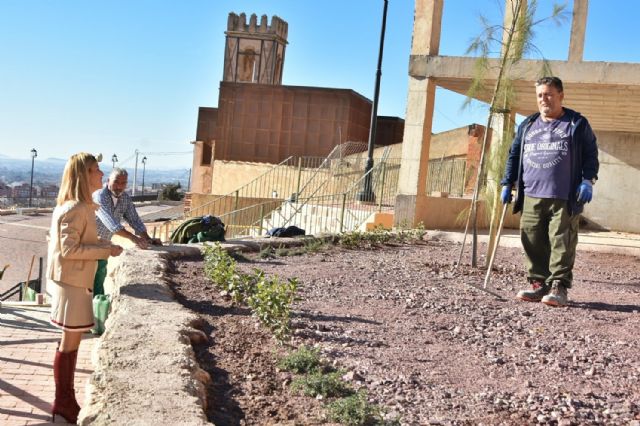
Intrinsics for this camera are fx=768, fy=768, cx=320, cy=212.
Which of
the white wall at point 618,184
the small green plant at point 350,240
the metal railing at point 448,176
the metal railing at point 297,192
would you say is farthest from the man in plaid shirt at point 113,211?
the metal railing at point 448,176

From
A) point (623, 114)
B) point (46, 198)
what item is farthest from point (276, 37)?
point (623, 114)

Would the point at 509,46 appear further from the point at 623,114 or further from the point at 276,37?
the point at 276,37

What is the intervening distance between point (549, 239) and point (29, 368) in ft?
14.2

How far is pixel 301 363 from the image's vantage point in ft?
13.4

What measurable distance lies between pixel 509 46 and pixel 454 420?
610 centimetres

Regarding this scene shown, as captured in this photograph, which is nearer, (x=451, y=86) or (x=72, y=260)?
(x=72, y=260)

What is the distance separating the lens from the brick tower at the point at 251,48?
55188 mm

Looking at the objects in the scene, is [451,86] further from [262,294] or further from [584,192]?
[262,294]

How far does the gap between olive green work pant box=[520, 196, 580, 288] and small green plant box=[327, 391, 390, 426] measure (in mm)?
3380

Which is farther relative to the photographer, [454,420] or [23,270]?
[23,270]

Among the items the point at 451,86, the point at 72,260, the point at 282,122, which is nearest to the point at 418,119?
the point at 451,86

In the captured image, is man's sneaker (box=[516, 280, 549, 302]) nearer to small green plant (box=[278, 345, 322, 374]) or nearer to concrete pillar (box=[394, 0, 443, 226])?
small green plant (box=[278, 345, 322, 374])

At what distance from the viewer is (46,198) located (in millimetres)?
64062

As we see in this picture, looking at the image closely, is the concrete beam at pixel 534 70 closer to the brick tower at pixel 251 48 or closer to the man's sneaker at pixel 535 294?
the man's sneaker at pixel 535 294
